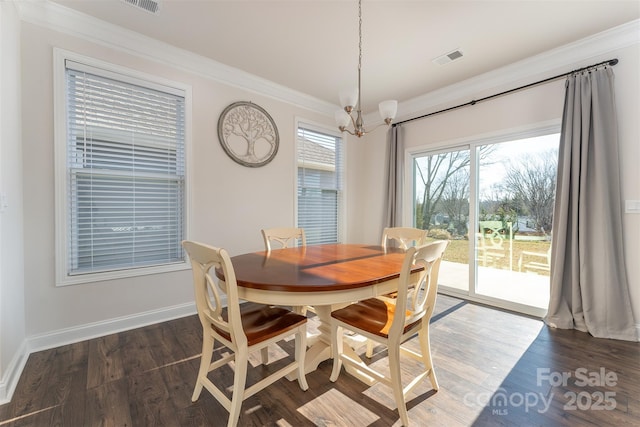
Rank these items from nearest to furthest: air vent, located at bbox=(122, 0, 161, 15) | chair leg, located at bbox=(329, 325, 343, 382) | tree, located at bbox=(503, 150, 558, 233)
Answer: chair leg, located at bbox=(329, 325, 343, 382)
air vent, located at bbox=(122, 0, 161, 15)
tree, located at bbox=(503, 150, 558, 233)

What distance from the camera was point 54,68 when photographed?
85.0 inches

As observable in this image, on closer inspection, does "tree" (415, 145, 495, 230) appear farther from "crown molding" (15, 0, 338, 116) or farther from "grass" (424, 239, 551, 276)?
"crown molding" (15, 0, 338, 116)

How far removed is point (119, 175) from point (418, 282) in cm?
269

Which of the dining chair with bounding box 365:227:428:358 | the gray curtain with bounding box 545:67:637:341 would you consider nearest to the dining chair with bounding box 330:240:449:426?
the dining chair with bounding box 365:227:428:358

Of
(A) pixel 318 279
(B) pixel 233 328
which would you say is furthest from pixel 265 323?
(A) pixel 318 279

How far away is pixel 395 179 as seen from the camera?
13.2 feet

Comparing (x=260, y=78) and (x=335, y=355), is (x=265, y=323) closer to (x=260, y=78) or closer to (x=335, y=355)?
(x=335, y=355)

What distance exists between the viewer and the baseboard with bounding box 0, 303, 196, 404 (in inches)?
65.5

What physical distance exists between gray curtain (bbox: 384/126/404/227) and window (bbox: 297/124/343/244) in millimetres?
773

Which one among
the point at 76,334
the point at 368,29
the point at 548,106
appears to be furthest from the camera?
the point at 548,106

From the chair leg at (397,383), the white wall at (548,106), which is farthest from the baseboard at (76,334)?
the white wall at (548,106)

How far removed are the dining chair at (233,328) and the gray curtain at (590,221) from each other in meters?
2.60

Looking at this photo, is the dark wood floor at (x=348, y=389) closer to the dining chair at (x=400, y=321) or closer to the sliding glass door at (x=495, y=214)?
the dining chair at (x=400, y=321)

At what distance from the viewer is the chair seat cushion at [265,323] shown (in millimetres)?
1441
